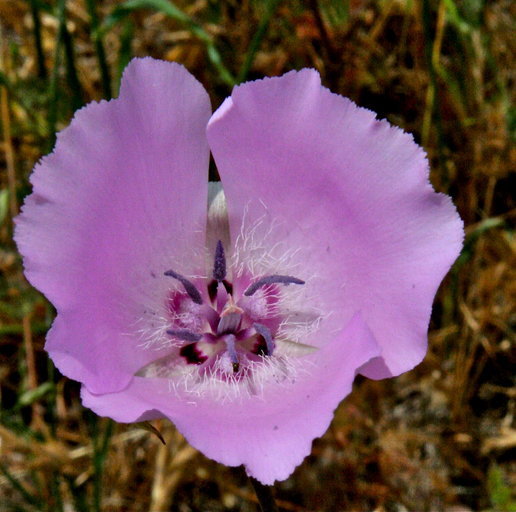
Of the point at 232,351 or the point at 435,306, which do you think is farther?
the point at 435,306

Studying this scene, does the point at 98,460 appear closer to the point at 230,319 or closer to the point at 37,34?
the point at 230,319

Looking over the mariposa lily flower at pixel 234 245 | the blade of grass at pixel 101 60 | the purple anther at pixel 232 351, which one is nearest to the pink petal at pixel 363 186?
the mariposa lily flower at pixel 234 245

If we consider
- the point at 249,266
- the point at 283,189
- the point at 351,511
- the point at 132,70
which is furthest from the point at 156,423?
the point at 132,70

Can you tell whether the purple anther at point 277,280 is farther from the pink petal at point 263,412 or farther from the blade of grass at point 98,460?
the blade of grass at point 98,460

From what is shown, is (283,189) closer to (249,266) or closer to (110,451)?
(249,266)

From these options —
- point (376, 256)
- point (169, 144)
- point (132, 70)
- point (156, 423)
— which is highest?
point (132, 70)

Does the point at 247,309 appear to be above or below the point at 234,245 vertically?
below

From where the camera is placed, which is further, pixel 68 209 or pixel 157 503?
pixel 157 503

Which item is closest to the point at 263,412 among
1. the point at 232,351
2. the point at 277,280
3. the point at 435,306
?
the point at 232,351
